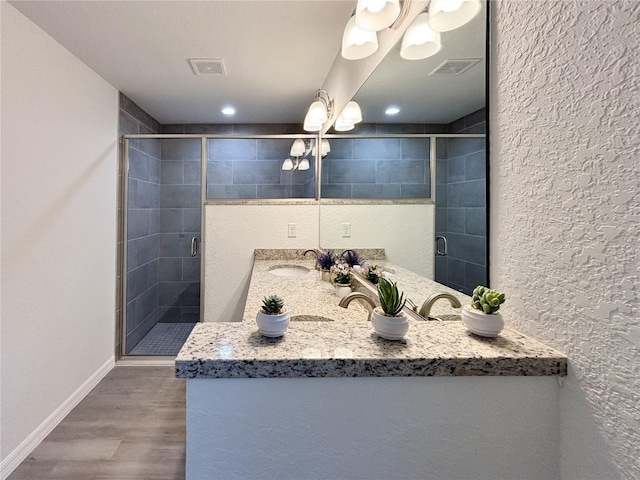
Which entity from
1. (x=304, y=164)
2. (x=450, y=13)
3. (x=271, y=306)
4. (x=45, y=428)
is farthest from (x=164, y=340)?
(x=450, y=13)

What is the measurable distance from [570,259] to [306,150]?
8.18ft

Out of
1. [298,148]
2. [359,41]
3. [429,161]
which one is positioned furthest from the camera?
[298,148]

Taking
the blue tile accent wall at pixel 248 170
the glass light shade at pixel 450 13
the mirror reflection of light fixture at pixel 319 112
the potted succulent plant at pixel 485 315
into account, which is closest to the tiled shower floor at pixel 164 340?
the blue tile accent wall at pixel 248 170

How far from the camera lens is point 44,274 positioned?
173 centimetres

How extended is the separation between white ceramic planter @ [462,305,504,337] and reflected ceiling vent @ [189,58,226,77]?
2.15m

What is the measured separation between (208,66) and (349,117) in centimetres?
112

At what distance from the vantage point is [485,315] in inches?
27.4

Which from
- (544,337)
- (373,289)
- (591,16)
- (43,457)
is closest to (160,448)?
(43,457)

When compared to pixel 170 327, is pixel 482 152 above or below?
above

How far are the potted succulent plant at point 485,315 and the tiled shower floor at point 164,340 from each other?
104 inches

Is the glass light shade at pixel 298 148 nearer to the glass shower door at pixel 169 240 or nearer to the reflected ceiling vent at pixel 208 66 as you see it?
the reflected ceiling vent at pixel 208 66

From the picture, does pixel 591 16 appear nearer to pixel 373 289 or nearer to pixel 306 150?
pixel 373 289

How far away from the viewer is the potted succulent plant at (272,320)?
27.6 inches

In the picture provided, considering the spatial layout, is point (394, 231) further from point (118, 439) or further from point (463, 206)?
point (118, 439)
